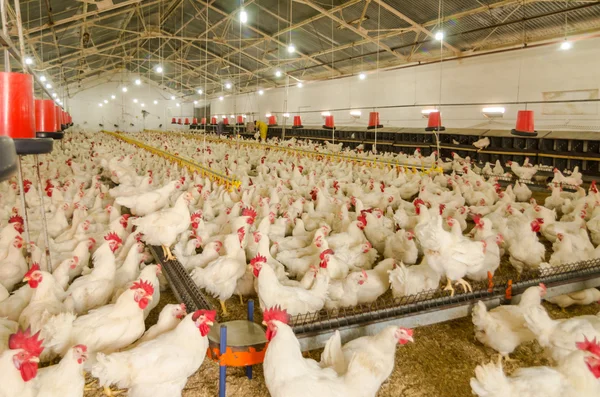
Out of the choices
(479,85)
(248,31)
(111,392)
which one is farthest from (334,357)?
(248,31)

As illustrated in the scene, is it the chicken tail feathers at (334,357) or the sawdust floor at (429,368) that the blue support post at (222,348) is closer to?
the sawdust floor at (429,368)

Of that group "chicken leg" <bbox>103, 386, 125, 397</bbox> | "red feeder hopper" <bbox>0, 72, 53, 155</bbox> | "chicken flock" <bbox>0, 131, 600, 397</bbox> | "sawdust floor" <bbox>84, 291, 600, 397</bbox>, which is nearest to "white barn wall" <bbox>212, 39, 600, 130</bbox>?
"chicken flock" <bbox>0, 131, 600, 397</bbox>

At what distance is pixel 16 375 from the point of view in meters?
1.70

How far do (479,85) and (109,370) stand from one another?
13.2 metres

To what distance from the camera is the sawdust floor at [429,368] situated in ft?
8.04

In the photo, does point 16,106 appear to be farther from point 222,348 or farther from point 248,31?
point 248,31

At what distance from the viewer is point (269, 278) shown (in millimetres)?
2789

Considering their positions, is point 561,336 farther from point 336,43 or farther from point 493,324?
point 336,43

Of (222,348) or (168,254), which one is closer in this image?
(222,348)

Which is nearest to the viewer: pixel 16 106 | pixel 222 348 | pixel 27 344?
pixel 16 106

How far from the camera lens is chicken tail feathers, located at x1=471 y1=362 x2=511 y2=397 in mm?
1849

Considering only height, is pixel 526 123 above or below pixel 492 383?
above

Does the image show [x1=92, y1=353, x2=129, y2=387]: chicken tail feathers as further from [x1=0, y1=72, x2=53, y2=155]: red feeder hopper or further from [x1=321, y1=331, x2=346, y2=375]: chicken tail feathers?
[x1=0, y1=72, x2=53, y2=155]: red feeder hopper

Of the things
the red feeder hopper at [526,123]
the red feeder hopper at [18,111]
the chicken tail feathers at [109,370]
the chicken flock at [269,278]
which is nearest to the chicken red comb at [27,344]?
the chicken flock at [269,278]
